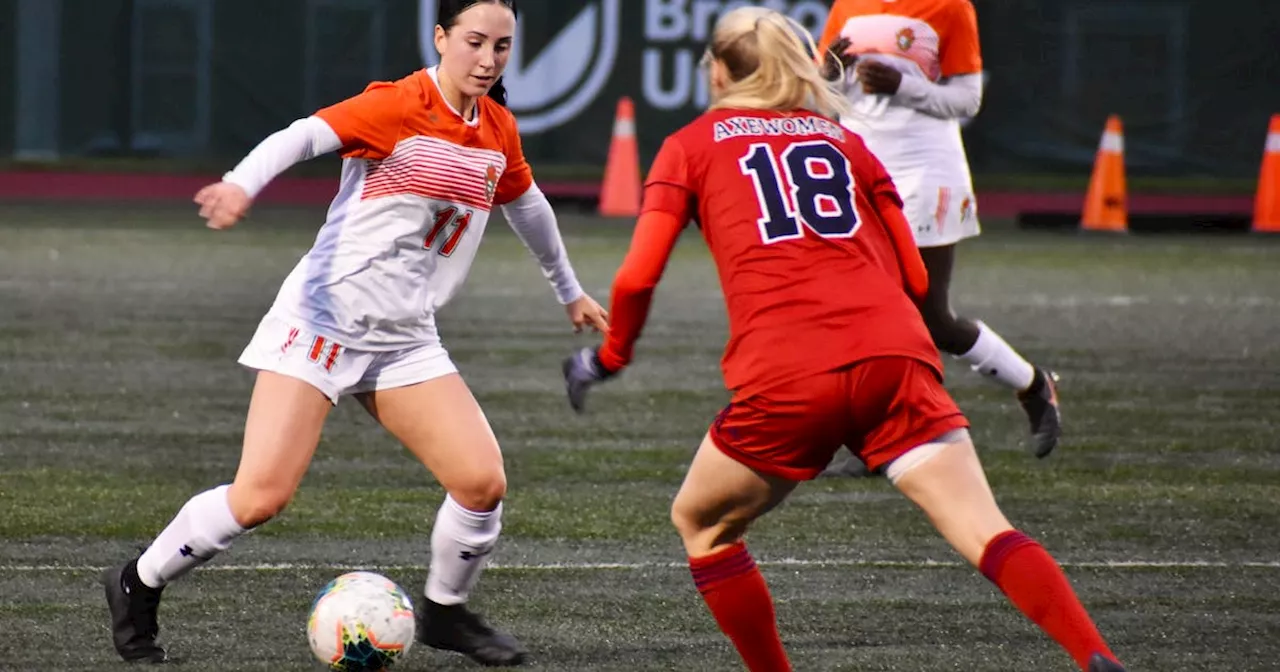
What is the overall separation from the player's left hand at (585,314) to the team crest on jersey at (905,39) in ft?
10.8

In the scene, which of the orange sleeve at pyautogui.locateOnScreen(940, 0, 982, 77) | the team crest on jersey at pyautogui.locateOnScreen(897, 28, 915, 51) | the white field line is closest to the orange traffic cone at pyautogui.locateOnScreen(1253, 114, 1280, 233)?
the orange sleeve at pyautogui.locateOnScreen(940, 0, 982, 77)

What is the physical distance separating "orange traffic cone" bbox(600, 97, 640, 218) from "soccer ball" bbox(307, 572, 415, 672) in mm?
15960

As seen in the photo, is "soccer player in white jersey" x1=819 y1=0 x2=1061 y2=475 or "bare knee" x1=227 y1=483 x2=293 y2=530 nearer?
"bare knee" x1=227 y1=483 x2=293 y2=530

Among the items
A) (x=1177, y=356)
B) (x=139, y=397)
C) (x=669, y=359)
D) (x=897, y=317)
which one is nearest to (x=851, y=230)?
(x=897, y=317)

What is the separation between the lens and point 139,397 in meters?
10.7

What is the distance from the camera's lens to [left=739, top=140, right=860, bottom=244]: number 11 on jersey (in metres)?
4.96

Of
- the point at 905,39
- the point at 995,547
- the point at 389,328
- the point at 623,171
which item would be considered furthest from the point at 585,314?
the point at 623,171

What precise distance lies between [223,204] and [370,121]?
59 centimetres

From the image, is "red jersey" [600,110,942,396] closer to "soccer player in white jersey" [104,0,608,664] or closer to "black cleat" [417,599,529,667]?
"soccer player in white jersey" [104,0,608,664]

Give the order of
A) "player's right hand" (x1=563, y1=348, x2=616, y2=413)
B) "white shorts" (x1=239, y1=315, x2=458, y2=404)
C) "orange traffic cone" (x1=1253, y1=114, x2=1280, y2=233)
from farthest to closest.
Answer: "orange traffic cone" (x1=1253, y1=114, x2=1280, y2=233) < "white shorts" (x1=239, y1=315, x2=458, y2=404) < "player's right hand" (x1=563, y1=348, x2=616, y2=413)

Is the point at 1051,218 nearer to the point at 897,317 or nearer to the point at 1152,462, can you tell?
the point at 1152,462

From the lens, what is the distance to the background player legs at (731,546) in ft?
16.5

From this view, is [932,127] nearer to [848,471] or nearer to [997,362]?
[997,362]

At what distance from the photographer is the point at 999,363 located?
8922 millimetres
